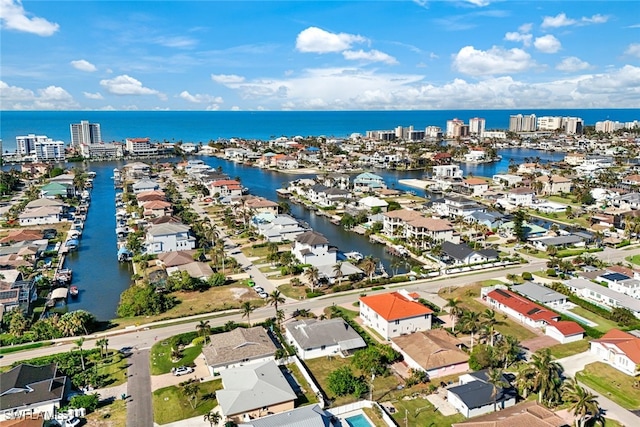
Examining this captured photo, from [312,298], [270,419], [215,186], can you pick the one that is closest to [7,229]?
[215,186]

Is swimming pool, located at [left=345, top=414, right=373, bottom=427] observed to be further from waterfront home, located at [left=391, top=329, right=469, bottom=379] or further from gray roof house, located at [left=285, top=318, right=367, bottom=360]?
gray roof house, located at [left=285, top=318, right=367, bottom=360]

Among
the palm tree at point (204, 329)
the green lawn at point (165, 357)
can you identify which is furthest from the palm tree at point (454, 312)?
the green lawn at point (165, 357)

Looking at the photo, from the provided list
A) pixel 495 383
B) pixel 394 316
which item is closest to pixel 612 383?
pixel 495 383

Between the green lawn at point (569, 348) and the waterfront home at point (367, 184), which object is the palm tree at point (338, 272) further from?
the waterfront home at point (367, 184)

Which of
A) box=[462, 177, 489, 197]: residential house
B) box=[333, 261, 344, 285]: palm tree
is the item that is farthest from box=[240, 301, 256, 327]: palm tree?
box=[462, 177, 489, 197]: residential house

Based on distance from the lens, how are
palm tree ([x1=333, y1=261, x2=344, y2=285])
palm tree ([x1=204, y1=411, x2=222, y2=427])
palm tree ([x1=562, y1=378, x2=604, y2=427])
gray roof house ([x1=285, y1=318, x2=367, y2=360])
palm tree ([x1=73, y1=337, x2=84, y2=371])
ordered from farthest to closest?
palm tree ([x1=333, y1=261, x2=344, y2=285]) → gray roof house ([x1=285, y1=318, x2=367, y2=360]) → palm tree ([x1=73, y1=337, x2=84, y2=371]) → palm tree ([x1=204, y1=411, x2=222, y2=427]) → palm tree ([x1=562, y1=378, x2=604, y2=427])

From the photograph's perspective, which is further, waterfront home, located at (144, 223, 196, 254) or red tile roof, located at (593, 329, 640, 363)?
waterfront home, located at (144, 223, 196, 254)
